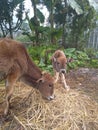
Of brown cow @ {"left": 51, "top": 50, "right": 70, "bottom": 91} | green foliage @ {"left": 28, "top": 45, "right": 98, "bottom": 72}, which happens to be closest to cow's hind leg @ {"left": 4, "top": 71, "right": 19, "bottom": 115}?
brown cow @ {"left": 51, "top": 50, "right": 70, "bottom": 91}

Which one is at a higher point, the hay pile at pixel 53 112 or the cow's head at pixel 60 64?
the cow's head at pixel 60 64

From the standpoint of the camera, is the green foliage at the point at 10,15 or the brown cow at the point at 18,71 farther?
the green foliage at the point at 10,15

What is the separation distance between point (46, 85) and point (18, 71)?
0.59 metres

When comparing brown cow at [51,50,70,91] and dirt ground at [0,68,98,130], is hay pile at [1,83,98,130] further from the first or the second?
brown cow at [51,50,70,91]

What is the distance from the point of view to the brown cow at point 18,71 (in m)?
5.29

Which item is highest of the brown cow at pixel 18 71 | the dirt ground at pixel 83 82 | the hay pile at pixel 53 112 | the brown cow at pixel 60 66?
the brown cow at pixel 18 71

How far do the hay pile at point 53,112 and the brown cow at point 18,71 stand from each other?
26 cm

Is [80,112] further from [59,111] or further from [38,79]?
[38,79]

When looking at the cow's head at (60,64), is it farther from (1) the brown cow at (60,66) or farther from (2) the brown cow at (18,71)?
(2) the brown cow at (18,71)

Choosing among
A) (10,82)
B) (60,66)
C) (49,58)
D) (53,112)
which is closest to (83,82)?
(60,66)

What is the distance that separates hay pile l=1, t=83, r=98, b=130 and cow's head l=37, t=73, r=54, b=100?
0.24 meters

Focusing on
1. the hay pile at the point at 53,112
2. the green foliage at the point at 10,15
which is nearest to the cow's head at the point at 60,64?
the hay pile at the point at 53,112

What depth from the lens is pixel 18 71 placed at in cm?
535

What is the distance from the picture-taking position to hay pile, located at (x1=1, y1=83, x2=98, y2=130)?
511 cm
